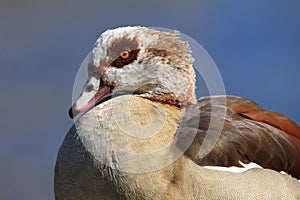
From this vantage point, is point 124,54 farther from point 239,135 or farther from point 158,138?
point 239,135

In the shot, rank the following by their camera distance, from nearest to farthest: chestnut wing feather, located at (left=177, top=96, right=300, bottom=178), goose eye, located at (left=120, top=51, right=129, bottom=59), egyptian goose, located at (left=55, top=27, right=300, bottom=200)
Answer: egyptian goose, located at (left=55, top=27, right=300, bottom=200) → chestnut wing feather, located at (left=177, top=96, right=300, bottom=178) → goose eye, located at (left=120, top=51, right=129, bottom=59)

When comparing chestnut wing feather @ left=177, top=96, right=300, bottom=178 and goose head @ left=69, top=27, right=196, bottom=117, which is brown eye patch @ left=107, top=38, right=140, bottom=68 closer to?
goose head @ left=69, top=27, right=196, bottom=117

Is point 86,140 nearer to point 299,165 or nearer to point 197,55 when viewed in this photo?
point 197,55

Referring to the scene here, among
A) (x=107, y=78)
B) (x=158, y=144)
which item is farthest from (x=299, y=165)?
(x=107, y=78)

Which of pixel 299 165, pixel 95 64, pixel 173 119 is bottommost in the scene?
pixel 299 165

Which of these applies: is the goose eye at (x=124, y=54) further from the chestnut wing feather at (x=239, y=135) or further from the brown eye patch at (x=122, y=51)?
the chestnut wing feather at (x=239, y=135)

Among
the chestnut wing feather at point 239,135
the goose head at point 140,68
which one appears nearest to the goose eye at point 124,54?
the goose head at point 140,68

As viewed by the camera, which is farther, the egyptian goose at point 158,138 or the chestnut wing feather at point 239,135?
the chestnut wing feather at point 239,135

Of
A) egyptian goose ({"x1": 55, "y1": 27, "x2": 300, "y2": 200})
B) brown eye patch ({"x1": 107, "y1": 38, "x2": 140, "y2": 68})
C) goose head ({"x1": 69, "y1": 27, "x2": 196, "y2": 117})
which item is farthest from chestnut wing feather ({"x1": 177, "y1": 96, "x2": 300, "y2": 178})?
brown eye patch ({"x1": 107, "y1": 38, "x2": 140, "y2": 68})
